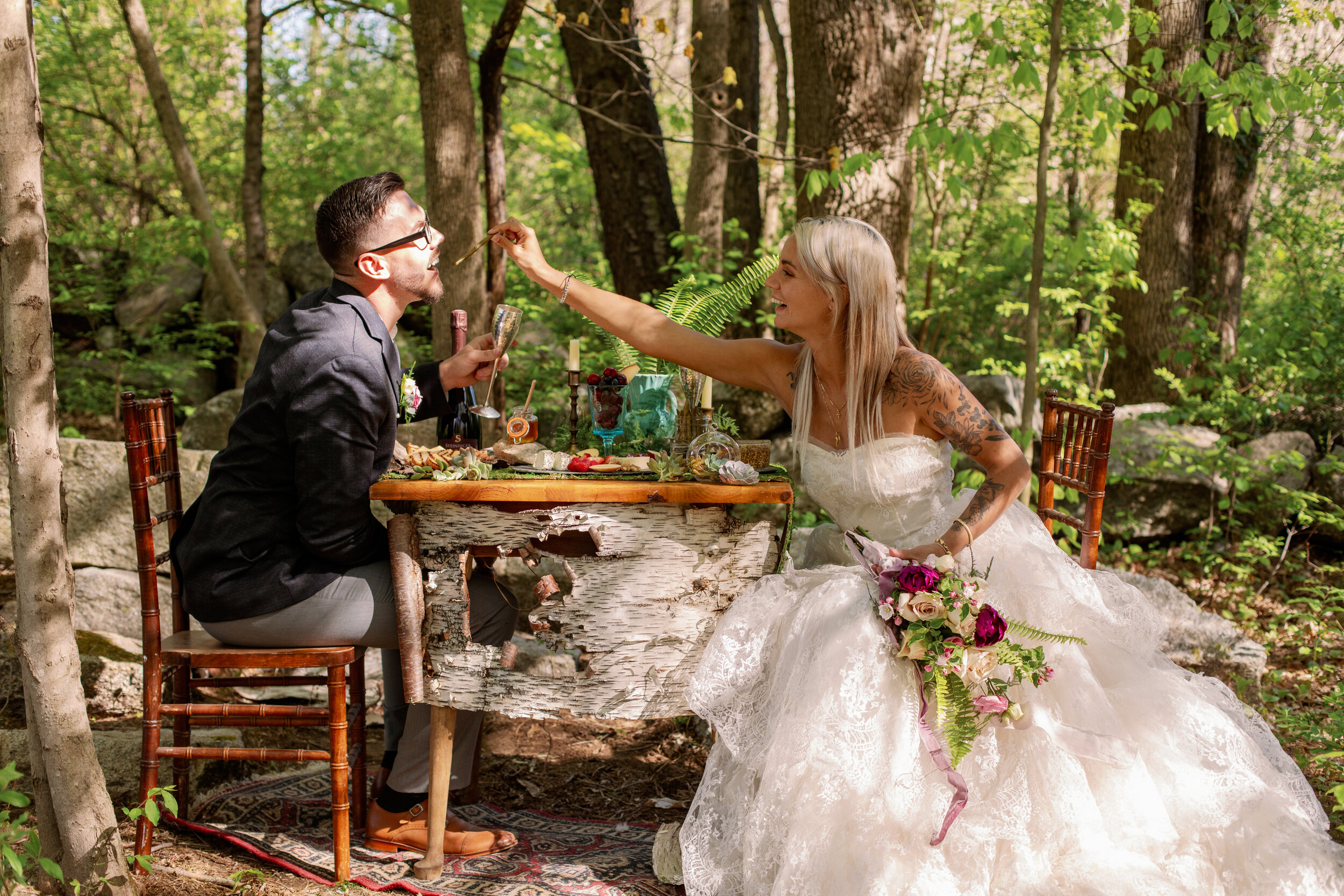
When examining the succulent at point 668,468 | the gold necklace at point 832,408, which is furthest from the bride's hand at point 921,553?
the succulent at point 668,468

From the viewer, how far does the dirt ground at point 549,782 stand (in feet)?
8.54

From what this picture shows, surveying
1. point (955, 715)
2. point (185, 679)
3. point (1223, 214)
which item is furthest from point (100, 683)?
point (1223, 214)

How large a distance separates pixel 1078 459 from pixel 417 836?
7.94 feet

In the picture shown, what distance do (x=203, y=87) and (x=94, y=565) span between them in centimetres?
524

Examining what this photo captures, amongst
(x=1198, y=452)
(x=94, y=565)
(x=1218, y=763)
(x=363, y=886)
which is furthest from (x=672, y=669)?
(x=1198, y=452)

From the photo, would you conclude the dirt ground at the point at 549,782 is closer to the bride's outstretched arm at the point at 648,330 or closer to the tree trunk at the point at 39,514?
the tree trunk at the point at 39,514

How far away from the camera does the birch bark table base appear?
8.21 ft

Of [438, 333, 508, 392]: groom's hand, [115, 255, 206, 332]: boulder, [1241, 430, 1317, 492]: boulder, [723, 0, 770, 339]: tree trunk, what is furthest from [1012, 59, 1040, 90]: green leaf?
[115, 255, 206, 332]: boulder

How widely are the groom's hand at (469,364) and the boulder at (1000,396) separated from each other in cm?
353

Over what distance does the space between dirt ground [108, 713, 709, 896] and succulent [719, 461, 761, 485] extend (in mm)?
1301

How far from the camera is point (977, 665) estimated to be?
230 cm

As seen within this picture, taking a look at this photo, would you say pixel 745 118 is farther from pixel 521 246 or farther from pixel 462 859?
pixel 462 859

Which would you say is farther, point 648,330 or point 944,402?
point 648,330

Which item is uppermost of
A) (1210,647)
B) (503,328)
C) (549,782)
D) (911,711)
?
(503,328)
